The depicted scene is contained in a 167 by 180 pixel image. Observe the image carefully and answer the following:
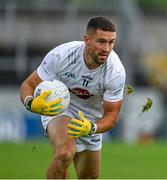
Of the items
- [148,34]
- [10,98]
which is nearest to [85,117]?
[10,98]

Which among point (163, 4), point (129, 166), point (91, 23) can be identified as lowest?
point (163, 4)

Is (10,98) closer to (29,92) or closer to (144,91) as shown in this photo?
(144,91)

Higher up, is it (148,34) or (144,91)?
(144,91)

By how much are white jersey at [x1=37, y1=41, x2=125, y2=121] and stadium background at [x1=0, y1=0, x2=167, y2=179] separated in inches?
50.3

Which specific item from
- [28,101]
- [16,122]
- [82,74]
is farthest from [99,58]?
[16,122]

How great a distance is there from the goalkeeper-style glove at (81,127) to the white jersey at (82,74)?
21.6 inches

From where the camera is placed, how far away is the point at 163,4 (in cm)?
5503

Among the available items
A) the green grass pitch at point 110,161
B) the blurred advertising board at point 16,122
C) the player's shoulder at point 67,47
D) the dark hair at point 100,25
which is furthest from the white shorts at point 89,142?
the blurred advertising board at point 16,122

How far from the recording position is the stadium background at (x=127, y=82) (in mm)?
23453

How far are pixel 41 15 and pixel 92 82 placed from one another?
34.4m

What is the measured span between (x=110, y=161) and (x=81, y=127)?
12275 millimetres

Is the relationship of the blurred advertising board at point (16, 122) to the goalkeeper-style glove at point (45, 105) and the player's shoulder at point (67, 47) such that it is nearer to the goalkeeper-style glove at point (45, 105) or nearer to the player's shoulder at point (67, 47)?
the player's shoulder at point (67, 47)

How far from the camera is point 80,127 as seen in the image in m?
11.8

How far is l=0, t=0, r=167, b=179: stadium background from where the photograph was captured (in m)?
23.5
